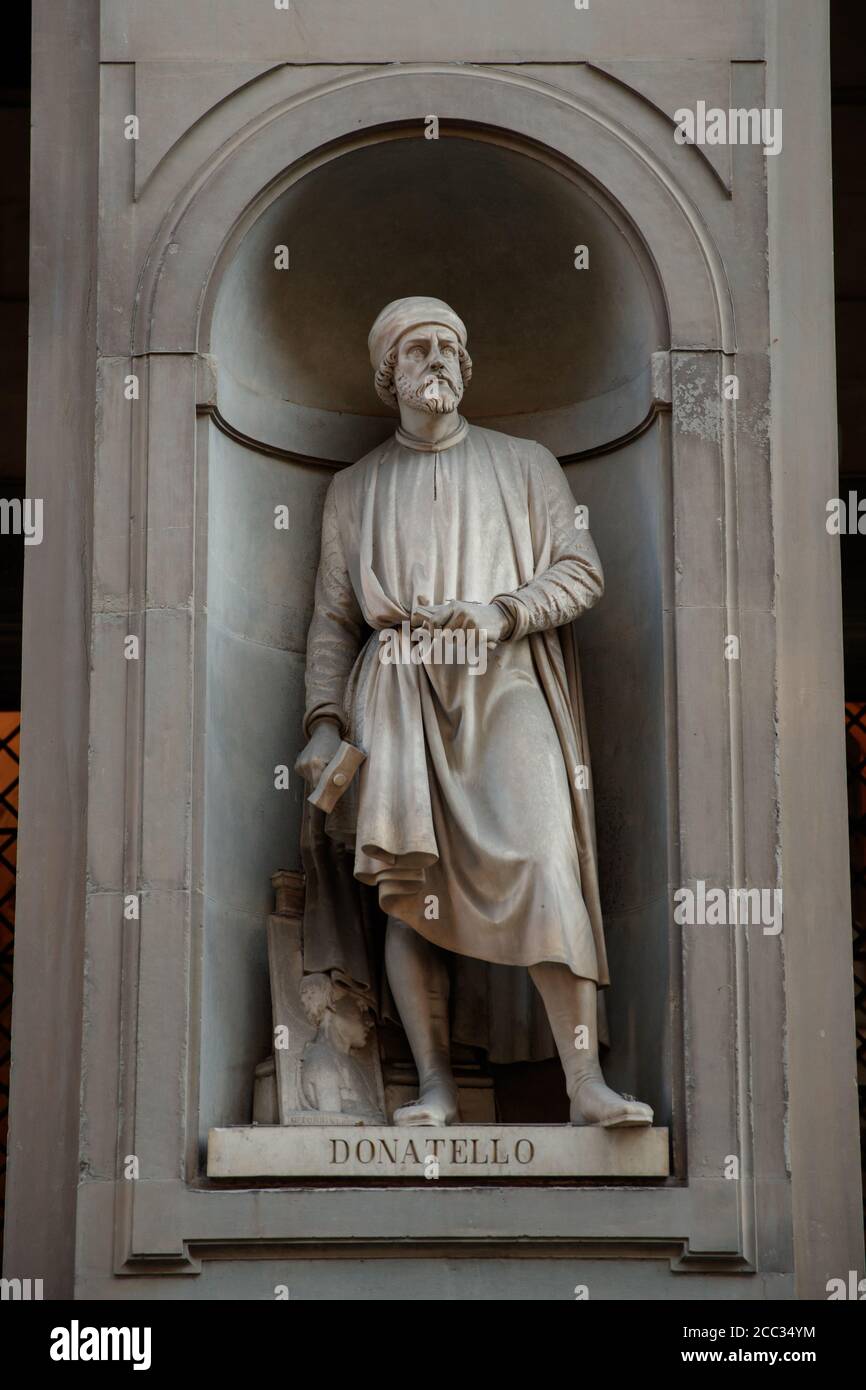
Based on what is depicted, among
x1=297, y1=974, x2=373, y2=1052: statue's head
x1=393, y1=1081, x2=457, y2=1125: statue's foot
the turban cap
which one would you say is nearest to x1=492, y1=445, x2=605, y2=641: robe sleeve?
the turban cap

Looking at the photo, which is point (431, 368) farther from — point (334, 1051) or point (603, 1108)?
point (603, 1108)

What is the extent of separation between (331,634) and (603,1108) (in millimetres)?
2151

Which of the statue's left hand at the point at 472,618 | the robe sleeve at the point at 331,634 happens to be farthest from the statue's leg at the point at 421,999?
the statue's left hand at the point at 472,618

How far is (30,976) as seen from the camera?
33.8 feet

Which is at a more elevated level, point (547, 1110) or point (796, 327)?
point (796, 327)

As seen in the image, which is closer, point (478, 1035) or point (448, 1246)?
point (448, 1246)

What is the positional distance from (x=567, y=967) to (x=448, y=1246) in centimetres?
106

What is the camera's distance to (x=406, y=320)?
1103cm

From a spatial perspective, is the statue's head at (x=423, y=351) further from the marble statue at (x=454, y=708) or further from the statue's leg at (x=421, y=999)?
the statue's leg at (x=421, y=999)

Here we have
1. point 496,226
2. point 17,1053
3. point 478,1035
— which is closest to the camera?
point 17,1053

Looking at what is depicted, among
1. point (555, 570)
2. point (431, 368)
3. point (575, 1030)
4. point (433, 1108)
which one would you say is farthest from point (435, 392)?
point (433, 1108)

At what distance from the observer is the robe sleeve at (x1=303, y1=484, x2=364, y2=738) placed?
35.7ft
